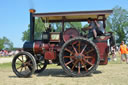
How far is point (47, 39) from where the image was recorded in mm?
6555

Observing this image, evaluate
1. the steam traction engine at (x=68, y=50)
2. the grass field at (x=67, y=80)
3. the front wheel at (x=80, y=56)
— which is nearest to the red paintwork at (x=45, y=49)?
the steam traction engine at (x=68, y=50)

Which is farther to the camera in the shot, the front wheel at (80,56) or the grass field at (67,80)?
the front wheel at (80,56)

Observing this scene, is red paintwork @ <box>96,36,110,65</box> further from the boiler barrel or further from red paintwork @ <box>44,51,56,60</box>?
the boiler barrel

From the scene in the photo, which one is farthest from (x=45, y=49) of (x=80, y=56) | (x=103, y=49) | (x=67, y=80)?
(x=103, y=49)

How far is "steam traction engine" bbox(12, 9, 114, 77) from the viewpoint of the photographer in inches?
230

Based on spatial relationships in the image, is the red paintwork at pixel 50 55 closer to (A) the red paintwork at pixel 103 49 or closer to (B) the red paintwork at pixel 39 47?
(B) the red paintwork at pixel 39 47

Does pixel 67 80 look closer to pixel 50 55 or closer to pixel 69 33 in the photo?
pixel 50 55

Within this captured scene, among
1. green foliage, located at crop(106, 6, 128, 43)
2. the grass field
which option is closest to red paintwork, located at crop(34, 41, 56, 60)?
the grass field

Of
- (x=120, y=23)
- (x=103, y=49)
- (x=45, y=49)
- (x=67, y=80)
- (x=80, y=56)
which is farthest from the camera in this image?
(x=120, y=23)

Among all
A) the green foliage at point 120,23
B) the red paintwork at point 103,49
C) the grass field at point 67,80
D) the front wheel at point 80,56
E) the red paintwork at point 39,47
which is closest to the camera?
the grass field at point 67,80

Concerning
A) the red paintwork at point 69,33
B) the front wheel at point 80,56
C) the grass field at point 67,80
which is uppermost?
the red paintwork at point 69,33

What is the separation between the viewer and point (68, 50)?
19.3 feet

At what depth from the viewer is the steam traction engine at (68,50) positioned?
5.83m

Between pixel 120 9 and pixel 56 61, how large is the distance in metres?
56.3
